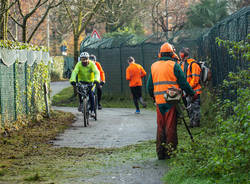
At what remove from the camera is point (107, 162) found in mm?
8227

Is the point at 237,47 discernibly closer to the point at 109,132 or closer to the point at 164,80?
the point at 164,80

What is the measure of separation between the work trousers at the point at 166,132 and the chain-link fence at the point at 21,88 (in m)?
4.34

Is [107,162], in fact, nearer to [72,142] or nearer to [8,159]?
[8,159]

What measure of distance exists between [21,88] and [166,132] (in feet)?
19.7

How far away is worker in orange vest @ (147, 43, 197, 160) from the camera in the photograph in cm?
816

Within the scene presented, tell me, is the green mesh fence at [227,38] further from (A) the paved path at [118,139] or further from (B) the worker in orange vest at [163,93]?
(A) the paved path at [118,139]

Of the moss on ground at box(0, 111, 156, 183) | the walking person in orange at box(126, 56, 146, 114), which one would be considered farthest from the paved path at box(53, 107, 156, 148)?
the walking person in orange at box(126, 56, 146, 114)

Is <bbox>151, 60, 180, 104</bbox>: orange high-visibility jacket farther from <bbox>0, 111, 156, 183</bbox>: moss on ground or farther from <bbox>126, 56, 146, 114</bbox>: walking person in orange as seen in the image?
<bbox>126, 56, 146, 114</bbox>: walking person in orange

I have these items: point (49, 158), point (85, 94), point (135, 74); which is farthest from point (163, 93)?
point (135, 74)

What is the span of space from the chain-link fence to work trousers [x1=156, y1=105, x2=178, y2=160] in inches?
171

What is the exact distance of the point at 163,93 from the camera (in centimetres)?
829

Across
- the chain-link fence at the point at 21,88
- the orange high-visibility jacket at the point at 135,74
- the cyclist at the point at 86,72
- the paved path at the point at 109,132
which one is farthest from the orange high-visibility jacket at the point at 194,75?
the orange high-visibility jacket at the point at 135,74

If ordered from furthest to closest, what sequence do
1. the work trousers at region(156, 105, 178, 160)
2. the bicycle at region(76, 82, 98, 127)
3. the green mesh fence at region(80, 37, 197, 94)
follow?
the green mesh fence at region(80, 37, 197, 94) < the bicycle at region(76, 82, 98, 127) < the work trousers at region(156, 105, 178, 160)

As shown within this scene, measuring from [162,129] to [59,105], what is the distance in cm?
1494
